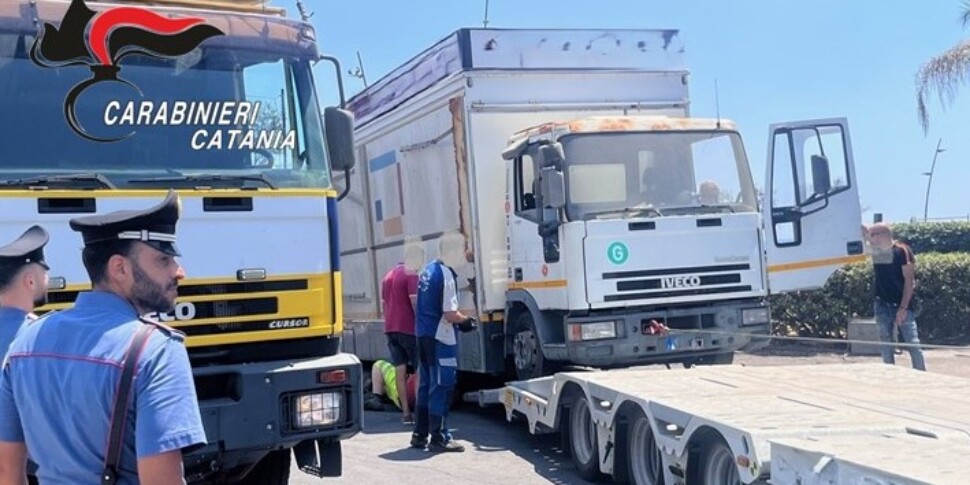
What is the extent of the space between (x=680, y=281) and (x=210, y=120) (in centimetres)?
488

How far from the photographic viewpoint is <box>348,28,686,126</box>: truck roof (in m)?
10.2

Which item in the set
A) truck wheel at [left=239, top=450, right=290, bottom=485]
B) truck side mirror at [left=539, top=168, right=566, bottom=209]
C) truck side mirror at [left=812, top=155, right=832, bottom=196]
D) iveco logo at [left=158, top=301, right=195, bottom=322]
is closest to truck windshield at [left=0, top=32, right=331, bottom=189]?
iveco logo at [left=158, top=301, right=195, bottom=322]

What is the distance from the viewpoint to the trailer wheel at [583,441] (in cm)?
750

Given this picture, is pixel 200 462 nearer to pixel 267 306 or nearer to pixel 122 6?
pixel 267 306

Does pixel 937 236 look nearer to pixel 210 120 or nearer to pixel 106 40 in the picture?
pixel 210 120

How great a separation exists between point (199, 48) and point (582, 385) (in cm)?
359

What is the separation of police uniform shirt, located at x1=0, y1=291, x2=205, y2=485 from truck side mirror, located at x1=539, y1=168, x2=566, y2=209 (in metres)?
6.19

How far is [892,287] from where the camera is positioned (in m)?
10.1

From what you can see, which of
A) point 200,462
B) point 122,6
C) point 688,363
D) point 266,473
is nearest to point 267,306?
point 200,462

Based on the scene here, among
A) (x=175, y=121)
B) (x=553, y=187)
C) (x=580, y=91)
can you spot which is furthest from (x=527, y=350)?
(x=175, y=121)

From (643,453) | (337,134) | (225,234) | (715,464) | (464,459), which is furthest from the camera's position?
(464,459)

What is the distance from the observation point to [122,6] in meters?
5.88

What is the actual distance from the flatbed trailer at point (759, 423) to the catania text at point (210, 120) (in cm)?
282

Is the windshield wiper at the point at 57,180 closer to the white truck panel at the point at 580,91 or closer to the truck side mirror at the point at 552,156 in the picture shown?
the truck side mirror at the point at 552,156
